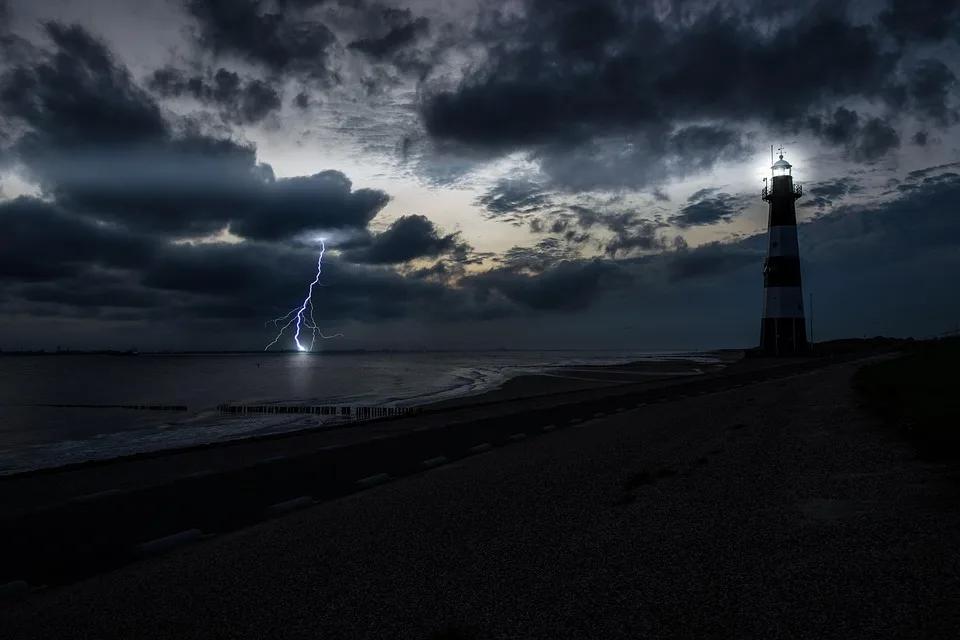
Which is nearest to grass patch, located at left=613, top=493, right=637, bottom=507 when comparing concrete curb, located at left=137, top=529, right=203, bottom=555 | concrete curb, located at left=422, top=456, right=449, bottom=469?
concrete curb, located at left=422, top=456, right=449, bottom=469

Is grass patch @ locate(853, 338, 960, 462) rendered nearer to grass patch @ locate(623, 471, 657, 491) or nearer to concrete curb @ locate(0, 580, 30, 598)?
grass patch @ locate(623, 471, 657, 491)

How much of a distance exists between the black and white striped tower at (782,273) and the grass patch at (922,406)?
29.6 meters

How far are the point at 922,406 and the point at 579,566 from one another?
12905mm

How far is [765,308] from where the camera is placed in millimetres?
55531

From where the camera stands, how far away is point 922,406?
14438 mm

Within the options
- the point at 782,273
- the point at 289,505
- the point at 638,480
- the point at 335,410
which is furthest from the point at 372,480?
the point at 782,273

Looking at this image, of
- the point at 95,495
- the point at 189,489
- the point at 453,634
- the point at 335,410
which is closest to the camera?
the point at 453,634

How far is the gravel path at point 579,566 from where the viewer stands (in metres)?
4.49

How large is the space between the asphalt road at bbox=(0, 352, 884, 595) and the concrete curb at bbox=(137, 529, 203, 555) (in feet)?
0.11

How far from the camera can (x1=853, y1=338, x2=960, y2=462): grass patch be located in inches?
386

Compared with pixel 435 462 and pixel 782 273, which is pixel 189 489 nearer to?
pixel 435 462

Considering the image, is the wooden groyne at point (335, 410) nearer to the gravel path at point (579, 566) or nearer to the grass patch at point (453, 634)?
the gravel path at point (579, 566)

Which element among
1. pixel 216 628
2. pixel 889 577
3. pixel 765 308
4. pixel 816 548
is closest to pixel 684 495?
pixel 816 548

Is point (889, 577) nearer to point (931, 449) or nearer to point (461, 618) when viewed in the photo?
point (461, 618)
